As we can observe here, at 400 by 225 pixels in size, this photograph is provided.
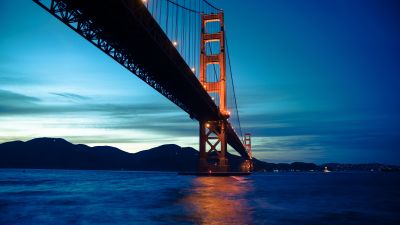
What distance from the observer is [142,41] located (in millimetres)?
22391

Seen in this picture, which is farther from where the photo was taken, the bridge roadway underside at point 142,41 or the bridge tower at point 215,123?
the bridge tower at point 215,123

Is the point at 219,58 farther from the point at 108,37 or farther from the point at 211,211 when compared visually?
the point at 211,211

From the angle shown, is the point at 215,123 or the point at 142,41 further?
the point at 215,123

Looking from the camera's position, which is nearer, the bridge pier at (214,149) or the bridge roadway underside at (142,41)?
the bridge roadway underside at (142,41)

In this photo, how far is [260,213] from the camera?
12.9 meters

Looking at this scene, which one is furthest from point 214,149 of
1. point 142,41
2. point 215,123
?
point 142,41

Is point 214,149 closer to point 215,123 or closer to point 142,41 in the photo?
point 215,123

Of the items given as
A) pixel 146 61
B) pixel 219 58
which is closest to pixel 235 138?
pixel 219 58

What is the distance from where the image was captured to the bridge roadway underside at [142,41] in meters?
18.0

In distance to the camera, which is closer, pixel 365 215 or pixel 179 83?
pixel 365 215

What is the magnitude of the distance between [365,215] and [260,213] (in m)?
3.79

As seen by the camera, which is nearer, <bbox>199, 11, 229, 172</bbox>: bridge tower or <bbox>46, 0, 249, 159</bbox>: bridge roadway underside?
<bbox>46, 0, 249, 159</bbox>: bridge roadway underside

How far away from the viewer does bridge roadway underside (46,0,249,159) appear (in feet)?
59.2

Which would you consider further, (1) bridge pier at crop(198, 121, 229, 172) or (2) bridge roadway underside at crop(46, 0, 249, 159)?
(1) bridge pier at crop(198, 121, 229, 172)
